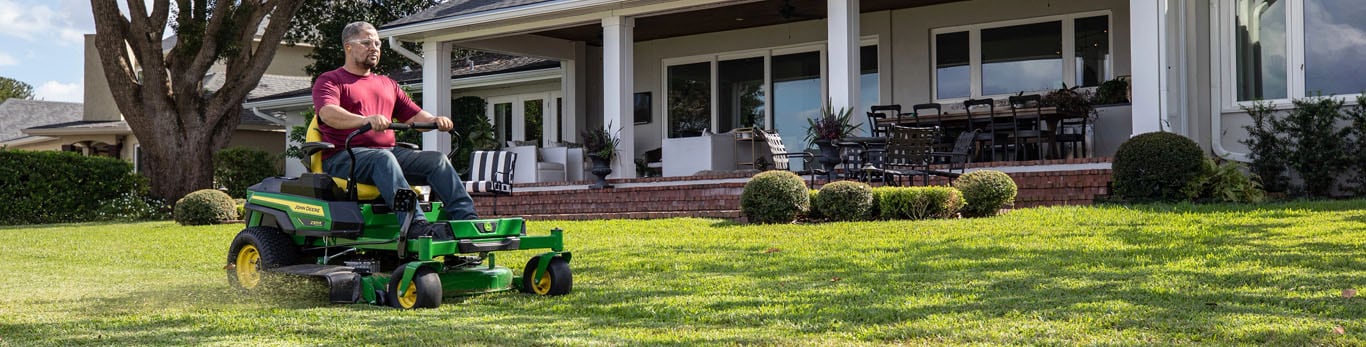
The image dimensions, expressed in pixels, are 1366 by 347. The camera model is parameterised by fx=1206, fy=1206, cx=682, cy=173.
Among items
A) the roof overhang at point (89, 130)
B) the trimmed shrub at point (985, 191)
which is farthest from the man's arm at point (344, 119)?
the roof overhang at point (89, 130)

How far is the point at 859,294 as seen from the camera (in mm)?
5441

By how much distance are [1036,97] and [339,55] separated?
66.0 ft

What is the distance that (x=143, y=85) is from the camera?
61.9 feet

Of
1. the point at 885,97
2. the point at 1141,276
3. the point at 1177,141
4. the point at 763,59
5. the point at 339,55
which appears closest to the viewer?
the point at 1141,276

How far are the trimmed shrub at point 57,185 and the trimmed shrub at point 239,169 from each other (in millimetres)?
4672

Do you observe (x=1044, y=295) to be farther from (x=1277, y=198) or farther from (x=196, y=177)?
(x=196, y=177)

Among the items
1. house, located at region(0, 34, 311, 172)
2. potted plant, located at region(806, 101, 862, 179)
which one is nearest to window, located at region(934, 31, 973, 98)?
potted plant, located at region(806, 101, 862, 179)

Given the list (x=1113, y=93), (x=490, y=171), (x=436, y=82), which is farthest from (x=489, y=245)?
(x=436, y=82)

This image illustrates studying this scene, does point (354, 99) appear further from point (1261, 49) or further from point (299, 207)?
point (1261, 49)

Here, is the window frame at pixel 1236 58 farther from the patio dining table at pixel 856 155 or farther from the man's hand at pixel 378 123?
the man's hand at pixel 378 123

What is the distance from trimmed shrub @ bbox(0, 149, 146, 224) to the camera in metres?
17.6

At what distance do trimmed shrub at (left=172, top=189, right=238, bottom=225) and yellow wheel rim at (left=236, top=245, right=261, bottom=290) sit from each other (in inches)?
348

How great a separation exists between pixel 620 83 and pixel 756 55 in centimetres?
320

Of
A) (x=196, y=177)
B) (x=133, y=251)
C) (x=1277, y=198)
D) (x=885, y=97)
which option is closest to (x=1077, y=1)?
(x=885, y=97)
